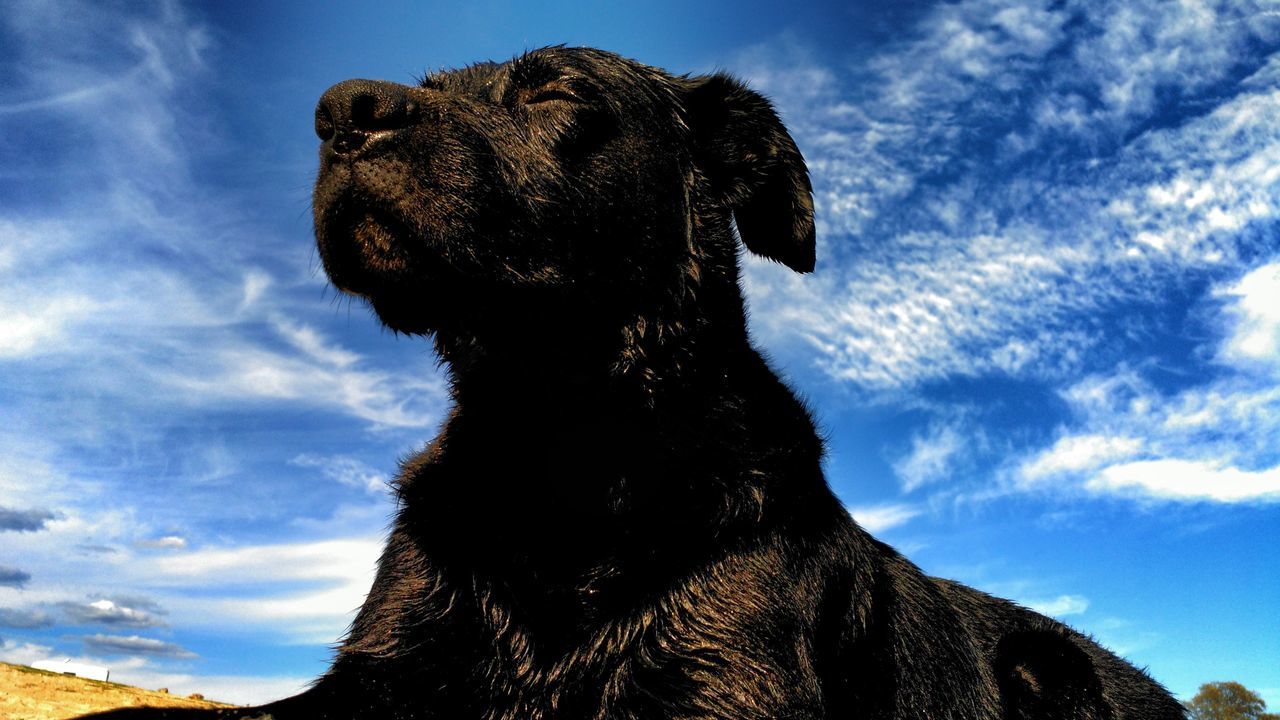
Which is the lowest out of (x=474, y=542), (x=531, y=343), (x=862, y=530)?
(x=474, y=542)

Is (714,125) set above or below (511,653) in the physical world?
above

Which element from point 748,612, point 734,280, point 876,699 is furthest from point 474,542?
point 876,699

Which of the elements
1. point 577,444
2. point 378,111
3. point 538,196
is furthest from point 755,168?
point 378,111

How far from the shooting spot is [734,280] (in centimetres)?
452

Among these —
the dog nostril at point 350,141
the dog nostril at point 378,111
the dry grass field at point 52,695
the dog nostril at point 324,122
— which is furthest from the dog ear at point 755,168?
the dry grass field at point 52,695

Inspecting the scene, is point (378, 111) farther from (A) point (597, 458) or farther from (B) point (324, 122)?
(A) point (597, 458)

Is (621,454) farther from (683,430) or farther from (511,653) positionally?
(511,653)

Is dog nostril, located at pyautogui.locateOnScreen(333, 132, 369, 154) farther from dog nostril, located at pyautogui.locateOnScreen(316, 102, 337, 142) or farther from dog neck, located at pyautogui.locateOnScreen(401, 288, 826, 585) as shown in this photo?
dog neck, located at pyautogui.locateOnScreen(401, 288, 826, 585)

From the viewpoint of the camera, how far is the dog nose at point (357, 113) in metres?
3.55

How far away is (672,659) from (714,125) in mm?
3181

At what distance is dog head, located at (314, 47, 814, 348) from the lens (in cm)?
359

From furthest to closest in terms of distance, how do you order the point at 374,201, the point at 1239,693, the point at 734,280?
the point at 1239,693 < the point at 734,280 < the point at 374,201

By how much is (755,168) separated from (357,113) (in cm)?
242

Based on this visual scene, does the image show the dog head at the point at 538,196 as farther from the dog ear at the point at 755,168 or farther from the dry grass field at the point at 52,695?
the dry grass field at the point at 52,695
